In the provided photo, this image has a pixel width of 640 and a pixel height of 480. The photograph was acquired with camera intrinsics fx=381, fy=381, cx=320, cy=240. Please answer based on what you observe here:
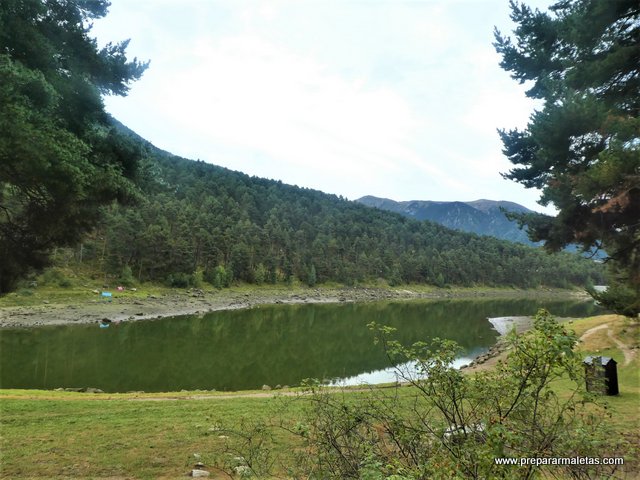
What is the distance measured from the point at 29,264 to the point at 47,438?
4.33 metres

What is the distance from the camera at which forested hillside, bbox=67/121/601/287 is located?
69.4 m

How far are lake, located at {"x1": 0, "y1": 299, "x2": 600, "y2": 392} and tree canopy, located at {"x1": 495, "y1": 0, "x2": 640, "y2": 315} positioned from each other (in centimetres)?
516

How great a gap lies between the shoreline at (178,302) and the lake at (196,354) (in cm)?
357

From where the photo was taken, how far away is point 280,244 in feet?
330

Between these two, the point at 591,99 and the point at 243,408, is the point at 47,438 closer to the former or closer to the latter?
the point at 243,408

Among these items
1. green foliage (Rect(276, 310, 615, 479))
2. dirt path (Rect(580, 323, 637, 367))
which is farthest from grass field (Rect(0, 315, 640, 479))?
dirt path (Rect(580, 323, 637, 367))

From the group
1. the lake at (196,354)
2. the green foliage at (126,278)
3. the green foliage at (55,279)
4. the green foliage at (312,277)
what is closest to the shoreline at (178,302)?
the green foliage at (312,277)

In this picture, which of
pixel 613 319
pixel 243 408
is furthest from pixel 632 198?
pixel 613 319

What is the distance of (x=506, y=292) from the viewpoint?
12850 centimetres

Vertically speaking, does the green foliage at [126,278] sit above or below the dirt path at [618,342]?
below

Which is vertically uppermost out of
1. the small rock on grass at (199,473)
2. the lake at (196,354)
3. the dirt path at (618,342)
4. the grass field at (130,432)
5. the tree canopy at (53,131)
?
the tree canopy at (53,131)

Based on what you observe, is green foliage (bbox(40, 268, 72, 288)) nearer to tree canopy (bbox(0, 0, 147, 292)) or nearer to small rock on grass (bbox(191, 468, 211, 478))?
tree canopy (bbox(0, 0, 147, 292))

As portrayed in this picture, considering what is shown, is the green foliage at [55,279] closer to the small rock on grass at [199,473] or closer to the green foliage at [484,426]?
the small rock on grass at [199,473]

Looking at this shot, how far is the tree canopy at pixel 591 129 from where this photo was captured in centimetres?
784
